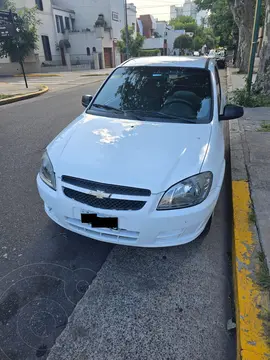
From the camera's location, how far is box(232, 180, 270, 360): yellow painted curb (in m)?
1.62

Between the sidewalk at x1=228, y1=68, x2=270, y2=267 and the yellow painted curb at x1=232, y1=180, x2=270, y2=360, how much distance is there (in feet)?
0.41

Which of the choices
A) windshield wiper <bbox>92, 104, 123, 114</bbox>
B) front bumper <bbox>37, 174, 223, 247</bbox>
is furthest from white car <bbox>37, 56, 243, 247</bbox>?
windshield wiper <bbox>92, 104, 123, 114</bbox>

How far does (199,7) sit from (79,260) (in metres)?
38.0

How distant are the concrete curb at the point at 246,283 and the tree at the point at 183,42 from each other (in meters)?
60.2

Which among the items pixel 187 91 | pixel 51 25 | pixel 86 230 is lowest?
pixel 86 230

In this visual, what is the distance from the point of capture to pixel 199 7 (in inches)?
1268

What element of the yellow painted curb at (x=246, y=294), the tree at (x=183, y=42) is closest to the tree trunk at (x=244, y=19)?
the yellow painted curb at (x=246, y=294)

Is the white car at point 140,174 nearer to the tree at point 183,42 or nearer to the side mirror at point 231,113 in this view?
the side mirror at point 231,113

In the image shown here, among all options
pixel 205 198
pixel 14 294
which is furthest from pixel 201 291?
pixel 14 294

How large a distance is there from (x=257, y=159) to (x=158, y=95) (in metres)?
1.95

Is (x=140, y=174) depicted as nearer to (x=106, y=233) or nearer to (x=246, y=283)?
(x=106, y=233)

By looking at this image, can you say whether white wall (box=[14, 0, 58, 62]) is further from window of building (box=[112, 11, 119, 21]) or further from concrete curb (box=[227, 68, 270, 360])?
concrete curb (box=[227, 68, 270, 360])

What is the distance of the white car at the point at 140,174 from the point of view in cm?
204

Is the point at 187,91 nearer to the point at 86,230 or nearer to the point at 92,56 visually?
the point at 86,230
